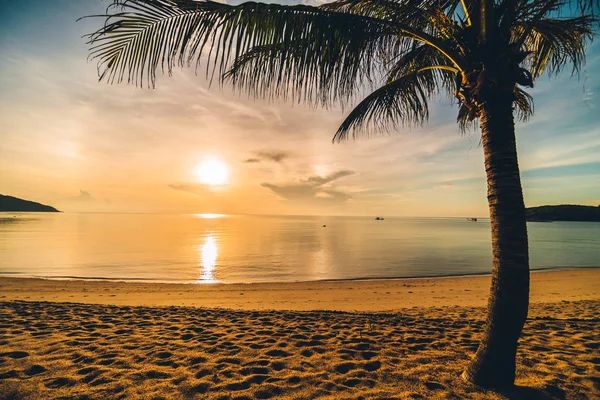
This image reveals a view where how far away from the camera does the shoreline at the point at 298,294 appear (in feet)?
36.2

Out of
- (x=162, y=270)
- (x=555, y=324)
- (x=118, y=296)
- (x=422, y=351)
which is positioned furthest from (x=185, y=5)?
(x=162, y=270)

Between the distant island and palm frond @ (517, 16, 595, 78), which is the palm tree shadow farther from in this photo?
the distant island

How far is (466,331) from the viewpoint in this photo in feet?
19.5

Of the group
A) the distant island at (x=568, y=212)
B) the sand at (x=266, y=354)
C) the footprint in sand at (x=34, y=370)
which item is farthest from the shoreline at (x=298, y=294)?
the distant island at (x=568, y=212)

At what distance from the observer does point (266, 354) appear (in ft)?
15.3

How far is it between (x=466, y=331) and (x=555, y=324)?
7.81 ft

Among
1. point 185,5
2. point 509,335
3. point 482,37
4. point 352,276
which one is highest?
point 185,5

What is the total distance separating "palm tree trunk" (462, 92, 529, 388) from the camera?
9.45ft

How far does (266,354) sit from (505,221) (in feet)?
12.6

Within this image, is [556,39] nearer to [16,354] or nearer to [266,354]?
Result: [266,354]

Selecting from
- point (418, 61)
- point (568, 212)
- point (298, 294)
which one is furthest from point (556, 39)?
point (568, 212)

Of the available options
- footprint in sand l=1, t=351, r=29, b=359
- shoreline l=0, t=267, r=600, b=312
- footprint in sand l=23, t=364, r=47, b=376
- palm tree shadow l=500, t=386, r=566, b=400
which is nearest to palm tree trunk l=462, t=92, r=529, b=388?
palm tree shadow l=500, t=386, r=566, b=400

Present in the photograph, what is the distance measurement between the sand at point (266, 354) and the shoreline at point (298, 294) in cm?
267

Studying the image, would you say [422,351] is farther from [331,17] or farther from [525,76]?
[331,17]
